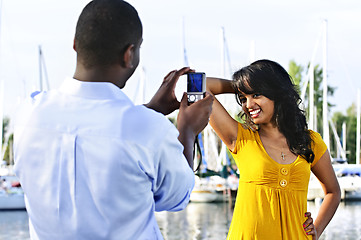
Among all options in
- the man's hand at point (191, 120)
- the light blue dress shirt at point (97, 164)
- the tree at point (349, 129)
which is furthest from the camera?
the tree at point (349, 129)

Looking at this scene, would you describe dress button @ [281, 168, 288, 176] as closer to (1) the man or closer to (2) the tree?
(1) the man

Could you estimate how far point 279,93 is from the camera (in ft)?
10.2

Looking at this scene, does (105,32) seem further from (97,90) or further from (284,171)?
(284,171)

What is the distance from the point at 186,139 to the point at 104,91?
0.26 meters

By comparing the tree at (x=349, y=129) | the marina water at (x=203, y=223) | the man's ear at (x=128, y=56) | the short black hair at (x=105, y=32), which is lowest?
Result: the marina water at (x=203, y=223)

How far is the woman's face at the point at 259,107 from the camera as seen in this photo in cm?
307

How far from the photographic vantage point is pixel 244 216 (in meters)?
2.94

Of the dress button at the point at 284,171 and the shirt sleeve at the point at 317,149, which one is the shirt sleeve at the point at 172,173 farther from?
the shirt sleeve at the point at 317,149

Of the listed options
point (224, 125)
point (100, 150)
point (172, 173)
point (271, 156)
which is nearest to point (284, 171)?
point (271, 156)

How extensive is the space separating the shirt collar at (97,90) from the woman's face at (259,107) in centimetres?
157

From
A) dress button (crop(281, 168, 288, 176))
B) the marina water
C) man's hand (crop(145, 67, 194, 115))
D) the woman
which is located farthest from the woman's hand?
the marina water

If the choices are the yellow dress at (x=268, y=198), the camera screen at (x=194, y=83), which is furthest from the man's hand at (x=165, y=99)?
the yellow dress at (x=268, y=198)

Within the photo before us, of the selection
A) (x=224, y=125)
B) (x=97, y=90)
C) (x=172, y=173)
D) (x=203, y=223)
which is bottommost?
(x=203, y=223)

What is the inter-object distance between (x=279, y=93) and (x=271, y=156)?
32cm
